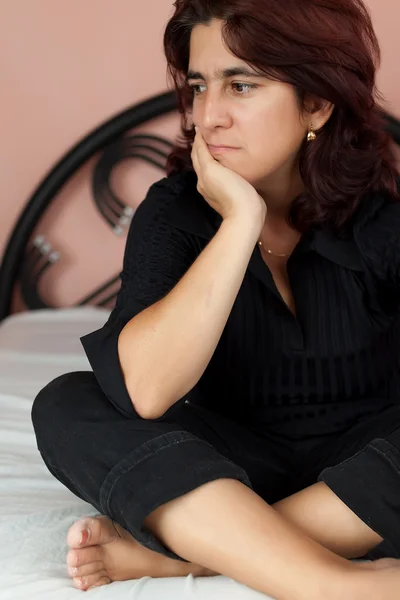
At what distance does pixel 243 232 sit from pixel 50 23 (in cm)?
128

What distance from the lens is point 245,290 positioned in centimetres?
124

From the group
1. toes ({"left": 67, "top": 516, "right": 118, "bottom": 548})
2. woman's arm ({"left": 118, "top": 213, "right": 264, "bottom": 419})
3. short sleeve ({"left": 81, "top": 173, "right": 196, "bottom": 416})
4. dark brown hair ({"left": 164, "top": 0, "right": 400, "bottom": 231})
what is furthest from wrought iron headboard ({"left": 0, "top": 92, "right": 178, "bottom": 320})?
toes ({"left": 67, "top": 516, "right": 118, "bottom": 548})

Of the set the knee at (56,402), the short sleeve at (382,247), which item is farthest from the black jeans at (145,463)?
the short sleeve at (382,247)

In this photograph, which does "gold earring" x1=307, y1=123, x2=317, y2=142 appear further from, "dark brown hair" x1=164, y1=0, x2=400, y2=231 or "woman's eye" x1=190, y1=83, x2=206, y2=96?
"woman's eye" x1=190, y1=83, x2=206, y2=96

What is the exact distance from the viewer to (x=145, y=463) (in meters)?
0.93

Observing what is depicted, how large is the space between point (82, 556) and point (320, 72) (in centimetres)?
73

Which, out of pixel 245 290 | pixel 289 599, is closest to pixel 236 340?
pixel 245 290

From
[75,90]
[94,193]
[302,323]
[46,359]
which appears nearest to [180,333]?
[302,323]

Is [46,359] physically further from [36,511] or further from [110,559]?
[110,559]

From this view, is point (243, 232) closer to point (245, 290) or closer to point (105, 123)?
point (245, 290)

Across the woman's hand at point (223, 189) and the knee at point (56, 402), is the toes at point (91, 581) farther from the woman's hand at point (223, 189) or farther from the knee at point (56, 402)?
the woman's hand at point (223, 189)

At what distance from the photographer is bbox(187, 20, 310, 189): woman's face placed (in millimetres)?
1132

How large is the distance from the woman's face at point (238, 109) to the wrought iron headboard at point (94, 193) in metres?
0.92

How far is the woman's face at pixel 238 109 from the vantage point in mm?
1132
